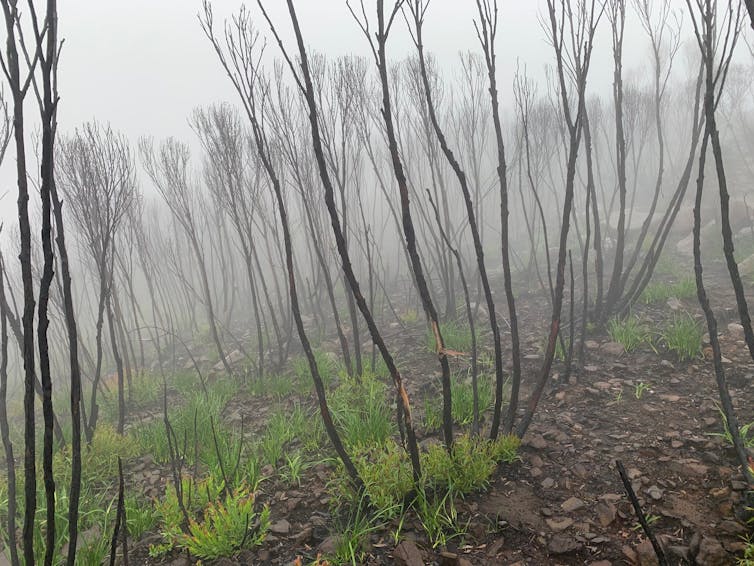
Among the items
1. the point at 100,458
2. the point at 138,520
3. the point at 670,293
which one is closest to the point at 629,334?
the point at 670,293

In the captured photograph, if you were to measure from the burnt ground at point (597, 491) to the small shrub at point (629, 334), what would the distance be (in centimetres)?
46

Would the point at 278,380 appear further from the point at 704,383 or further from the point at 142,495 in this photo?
the point at 704,383

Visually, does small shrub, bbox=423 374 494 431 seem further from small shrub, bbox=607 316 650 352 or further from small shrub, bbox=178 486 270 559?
small shrub, bbox=607 316 650 352

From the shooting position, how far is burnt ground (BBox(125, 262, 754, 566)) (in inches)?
75.5

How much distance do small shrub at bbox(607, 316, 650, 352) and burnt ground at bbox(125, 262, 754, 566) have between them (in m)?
0.46

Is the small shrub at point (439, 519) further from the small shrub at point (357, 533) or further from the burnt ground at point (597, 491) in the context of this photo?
the small shrub at point (357, 533)

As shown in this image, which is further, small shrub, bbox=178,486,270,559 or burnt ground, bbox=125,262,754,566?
small shrub, bbox=178,486,270,559

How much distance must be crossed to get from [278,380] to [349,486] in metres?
2.57

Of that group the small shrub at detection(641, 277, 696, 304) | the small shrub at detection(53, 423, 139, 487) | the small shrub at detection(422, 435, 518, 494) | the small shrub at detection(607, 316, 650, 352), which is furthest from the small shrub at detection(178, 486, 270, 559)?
the small shrub at detection(641, 277, 696, 304)

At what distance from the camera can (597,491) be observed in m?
2.29

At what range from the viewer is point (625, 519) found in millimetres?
2049

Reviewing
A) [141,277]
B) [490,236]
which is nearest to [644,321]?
[490,236]

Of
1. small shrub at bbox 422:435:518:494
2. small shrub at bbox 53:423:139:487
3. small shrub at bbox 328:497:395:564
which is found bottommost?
small shrub at bbox 53:423:139:487

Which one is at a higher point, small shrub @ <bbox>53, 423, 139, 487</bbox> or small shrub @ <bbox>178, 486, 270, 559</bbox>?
small shrub @ <bbox>178, 486, 270, 559</bbox>
